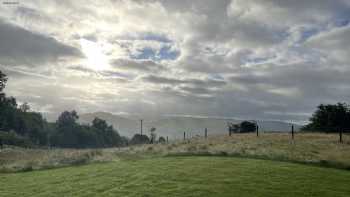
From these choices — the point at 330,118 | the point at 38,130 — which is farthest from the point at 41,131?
the point at 330,118

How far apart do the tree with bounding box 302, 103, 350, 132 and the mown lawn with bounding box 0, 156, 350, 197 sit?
226ft

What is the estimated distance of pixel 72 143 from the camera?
7352 inches

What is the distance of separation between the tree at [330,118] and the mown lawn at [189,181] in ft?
226

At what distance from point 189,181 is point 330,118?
3222 inches

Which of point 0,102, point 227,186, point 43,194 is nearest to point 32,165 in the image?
point 43,194

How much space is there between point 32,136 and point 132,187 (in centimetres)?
16900

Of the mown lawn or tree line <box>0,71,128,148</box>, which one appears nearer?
the mown lawn

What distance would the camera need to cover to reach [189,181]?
2748cm

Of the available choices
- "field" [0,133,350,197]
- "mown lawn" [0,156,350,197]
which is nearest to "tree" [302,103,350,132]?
"field" [0,133,350,197]

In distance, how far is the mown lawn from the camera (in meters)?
24.6

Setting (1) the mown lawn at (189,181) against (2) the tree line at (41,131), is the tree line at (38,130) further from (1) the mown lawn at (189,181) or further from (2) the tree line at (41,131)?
(1) the mown lawn at (189,181)

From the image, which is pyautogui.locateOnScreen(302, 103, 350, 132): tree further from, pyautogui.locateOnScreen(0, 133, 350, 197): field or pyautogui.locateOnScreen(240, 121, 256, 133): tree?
pyautogui.locateOnScreen(0, 133, 350, 197): field

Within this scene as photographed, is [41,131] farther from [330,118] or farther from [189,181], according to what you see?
[189,181]

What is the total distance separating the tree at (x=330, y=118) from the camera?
9456 centimetres
